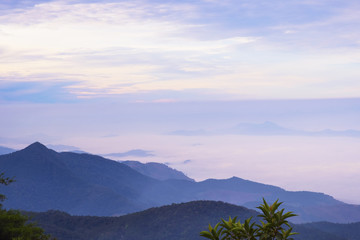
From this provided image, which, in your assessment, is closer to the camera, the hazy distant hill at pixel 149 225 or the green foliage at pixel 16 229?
the green foliage at pixel 16 229

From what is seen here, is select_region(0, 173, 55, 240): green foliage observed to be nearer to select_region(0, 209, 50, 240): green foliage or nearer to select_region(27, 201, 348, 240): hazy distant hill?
select_region(0, 209, 50, 240): green foliage

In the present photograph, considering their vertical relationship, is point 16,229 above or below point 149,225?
below

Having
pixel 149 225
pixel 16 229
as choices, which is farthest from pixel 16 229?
pixel 149 225

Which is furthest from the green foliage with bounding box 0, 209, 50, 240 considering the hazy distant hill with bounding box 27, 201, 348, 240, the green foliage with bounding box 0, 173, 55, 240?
the hazy distant hill with bounding box 27, 201, 348, 240

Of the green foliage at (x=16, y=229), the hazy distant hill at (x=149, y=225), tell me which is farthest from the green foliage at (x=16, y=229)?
the hazy distant hill at (x=149, y=225)

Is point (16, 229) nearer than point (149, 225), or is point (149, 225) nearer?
point (16, 229)

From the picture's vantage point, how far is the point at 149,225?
604 feet

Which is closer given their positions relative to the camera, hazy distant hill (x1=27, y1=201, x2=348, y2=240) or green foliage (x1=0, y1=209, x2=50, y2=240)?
green foliage (x1=0, y1=209, x2=50, y2=240)

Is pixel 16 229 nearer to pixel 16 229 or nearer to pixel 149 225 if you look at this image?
pixel 16 229

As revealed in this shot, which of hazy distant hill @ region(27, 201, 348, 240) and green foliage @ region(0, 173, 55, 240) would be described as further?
hazy distant hill @ region(27, 201, 348, 240)

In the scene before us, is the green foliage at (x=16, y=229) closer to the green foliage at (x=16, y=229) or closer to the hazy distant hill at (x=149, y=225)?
the green foliage at (x=16, y=229)

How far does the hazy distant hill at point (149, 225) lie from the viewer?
6786 inches

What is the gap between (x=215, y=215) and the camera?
19575cm

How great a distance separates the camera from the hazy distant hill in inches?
6786
